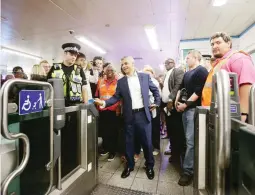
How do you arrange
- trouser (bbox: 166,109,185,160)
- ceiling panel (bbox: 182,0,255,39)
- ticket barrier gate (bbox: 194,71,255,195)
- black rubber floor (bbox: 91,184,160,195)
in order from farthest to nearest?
ceiling panel (bbox: 182,0,255,39), trouser (bbox: 166,109,185,160), black rubber floor (bbox: 91,184,160,195), ticket barrier gate (bbox: 194,71,255,195)

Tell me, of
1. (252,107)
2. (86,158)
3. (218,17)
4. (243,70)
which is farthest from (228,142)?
(218,17)

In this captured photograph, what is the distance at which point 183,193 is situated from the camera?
1.99 meters

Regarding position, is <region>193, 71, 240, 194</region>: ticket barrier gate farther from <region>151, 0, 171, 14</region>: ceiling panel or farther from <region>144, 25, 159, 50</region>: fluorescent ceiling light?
<region>144, 25, 159, 50</region>: fluorescent ceiling light

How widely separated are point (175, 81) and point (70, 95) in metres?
1.63

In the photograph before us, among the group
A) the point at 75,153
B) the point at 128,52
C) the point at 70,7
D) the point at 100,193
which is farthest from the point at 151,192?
the point at 128,52

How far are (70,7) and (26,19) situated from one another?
167 cm

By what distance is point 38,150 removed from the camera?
133 centimetres

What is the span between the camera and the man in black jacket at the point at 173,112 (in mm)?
2706

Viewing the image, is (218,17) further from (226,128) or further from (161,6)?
(226,128)

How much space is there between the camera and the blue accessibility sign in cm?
108

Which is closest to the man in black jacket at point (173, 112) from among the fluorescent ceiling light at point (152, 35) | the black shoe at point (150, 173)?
the black shoe at point (150, 173)

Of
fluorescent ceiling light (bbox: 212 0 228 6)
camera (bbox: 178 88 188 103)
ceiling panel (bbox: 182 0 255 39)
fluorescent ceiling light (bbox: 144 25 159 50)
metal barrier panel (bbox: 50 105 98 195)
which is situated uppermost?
fluorescent ceiling light (bbox: 144 25 159 50)

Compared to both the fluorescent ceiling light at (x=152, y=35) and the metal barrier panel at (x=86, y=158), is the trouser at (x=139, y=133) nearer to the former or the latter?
the metal barrier panel at (x=86, y=158)

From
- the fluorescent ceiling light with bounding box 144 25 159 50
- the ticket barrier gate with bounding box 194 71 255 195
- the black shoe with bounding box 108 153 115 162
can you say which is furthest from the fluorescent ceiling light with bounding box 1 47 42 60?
the ticket barrier gate with bounding box 194 71 255 195
